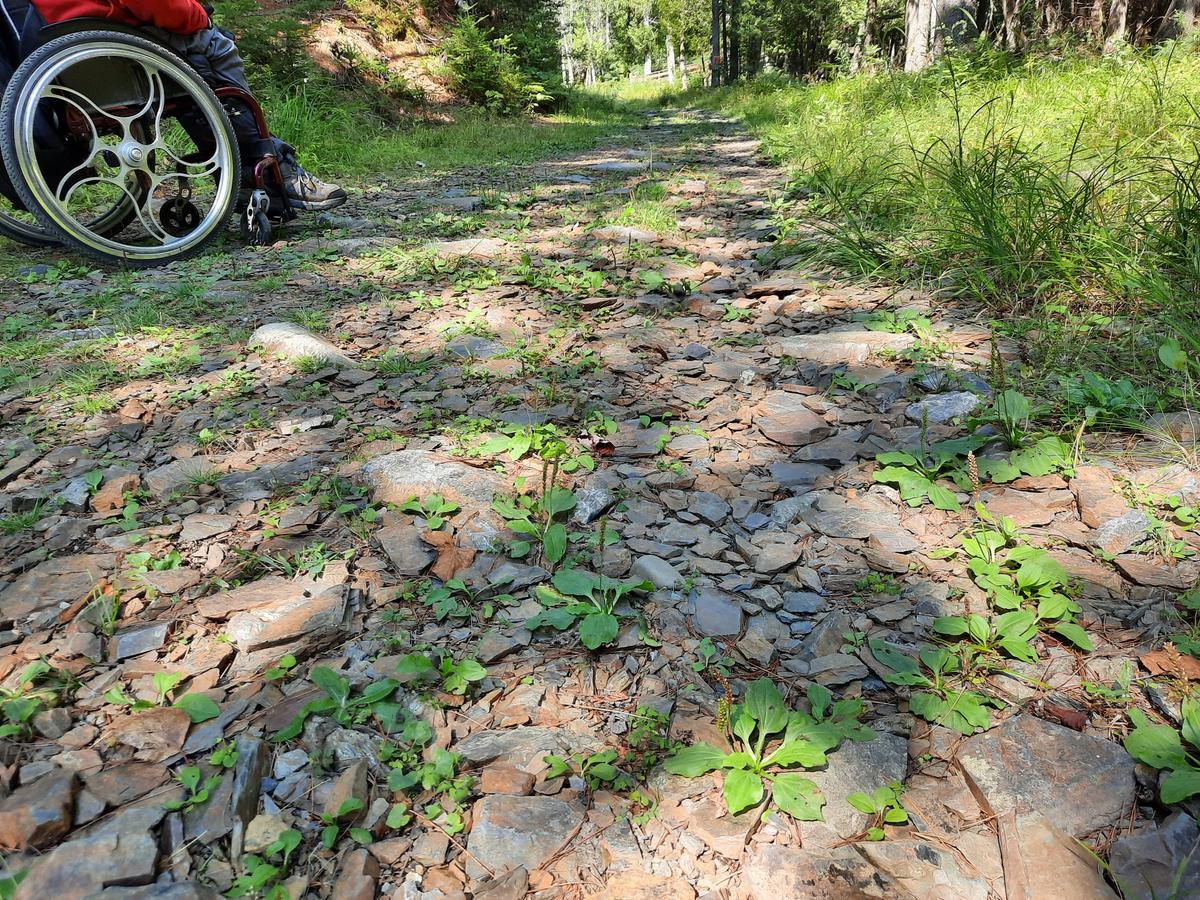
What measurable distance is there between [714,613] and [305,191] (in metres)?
4.48

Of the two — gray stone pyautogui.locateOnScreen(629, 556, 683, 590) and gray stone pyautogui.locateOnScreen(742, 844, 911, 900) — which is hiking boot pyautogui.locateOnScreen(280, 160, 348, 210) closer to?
gray stone pyautogui.locateOnScreen(629, 556, 683, 590)

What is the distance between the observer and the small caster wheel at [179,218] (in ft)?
13.9

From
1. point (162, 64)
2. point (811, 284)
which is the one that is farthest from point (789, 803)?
point (162, 64)

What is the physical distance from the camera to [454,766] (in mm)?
1287

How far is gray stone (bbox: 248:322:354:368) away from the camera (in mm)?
2883

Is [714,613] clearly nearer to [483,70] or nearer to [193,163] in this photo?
[193,163]

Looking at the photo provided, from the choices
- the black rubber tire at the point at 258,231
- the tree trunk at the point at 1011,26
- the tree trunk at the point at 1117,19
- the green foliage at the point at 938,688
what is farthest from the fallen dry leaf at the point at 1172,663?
the tree trunk at the point at 1011,26

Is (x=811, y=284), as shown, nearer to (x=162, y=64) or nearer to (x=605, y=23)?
(x=162, y=64)

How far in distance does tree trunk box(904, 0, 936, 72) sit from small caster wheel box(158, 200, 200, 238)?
33.3 ft

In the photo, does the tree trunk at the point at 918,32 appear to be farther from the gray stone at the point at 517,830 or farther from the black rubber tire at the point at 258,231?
the gray stone at the point at 517,830

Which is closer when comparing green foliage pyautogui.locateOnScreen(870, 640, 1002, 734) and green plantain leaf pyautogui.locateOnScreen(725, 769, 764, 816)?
green plantain leaf pyautogui.locateOnScreen(725, 769, 764, 816)

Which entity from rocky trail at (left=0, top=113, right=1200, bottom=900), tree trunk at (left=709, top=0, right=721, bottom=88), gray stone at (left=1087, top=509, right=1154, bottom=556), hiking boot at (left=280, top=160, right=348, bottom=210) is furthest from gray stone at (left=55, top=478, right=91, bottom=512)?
tree trunk at (left=709, top=0, right=721, bottom=88)

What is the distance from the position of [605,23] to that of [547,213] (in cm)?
7115

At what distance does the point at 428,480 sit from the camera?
2080 mm
